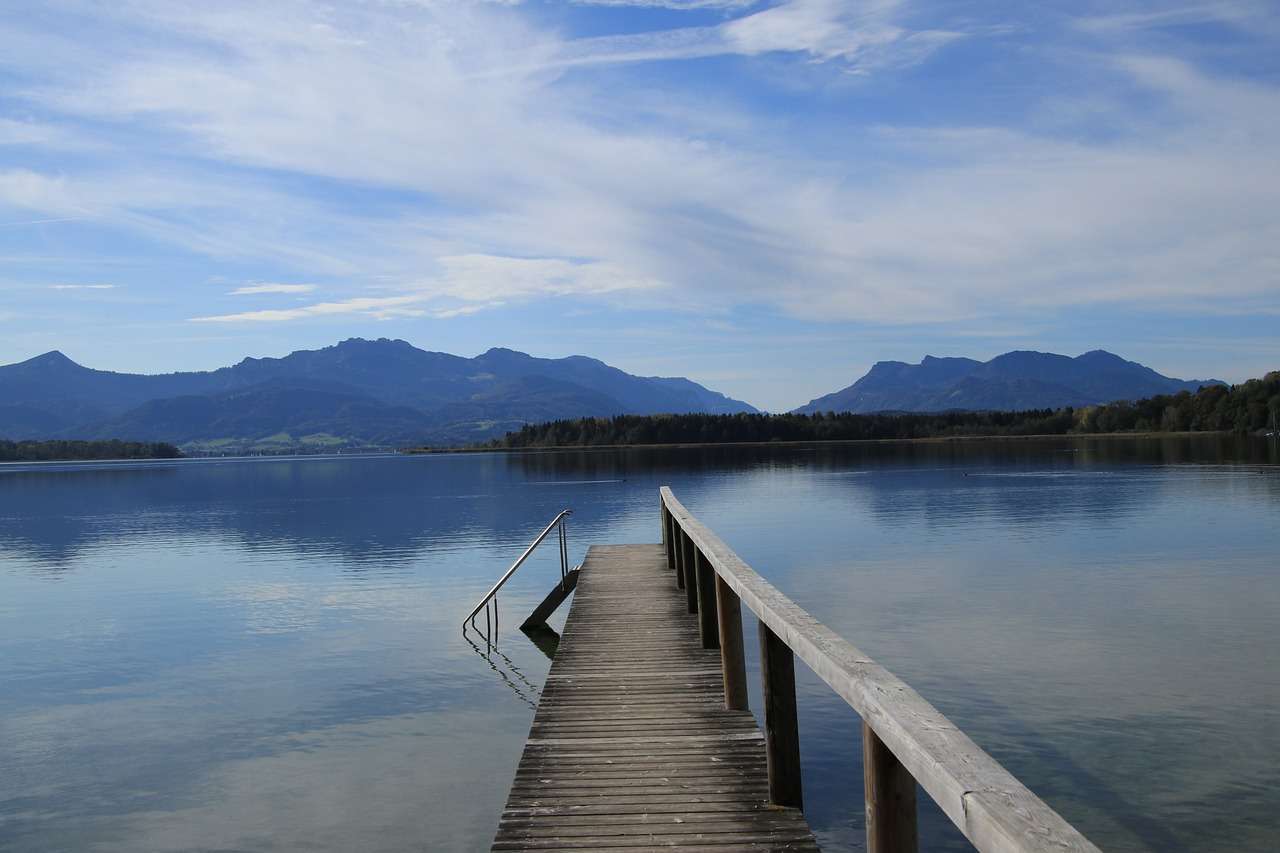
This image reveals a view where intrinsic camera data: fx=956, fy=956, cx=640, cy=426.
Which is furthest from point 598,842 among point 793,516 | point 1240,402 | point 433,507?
point 1240,402

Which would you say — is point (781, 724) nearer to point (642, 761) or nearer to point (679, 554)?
point (642, 761)

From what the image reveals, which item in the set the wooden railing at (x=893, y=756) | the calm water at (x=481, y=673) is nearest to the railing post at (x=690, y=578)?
the calm water at (x=481, y=673)

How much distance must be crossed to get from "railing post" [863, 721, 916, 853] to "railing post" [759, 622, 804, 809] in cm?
230

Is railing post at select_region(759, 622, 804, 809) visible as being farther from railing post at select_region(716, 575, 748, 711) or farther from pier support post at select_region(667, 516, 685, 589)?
pier support post at select_region(667, 516, 685, 589)

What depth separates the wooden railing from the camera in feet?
9.55

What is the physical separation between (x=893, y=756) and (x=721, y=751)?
3.89 metres

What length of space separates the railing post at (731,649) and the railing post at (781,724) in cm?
226

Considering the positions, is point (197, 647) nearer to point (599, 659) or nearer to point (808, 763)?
point (599, 659)

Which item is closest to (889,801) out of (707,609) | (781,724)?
(781,724)

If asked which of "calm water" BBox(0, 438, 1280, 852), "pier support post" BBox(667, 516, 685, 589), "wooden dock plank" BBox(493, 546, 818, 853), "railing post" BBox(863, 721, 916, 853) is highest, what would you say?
"railing post" BBox(863, 721, 916, 853)

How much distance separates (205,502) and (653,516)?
4403 centimetres

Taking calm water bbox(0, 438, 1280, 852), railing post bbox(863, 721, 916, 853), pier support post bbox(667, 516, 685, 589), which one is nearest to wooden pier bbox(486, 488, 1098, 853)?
railing post bbox(863, 721, 916, 853)

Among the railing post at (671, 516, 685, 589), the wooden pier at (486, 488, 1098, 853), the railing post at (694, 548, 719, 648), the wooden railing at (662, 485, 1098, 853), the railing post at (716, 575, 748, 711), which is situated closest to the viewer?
the wooden railing at (662, 485, 1098, 853)

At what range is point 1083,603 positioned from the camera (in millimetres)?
21797
